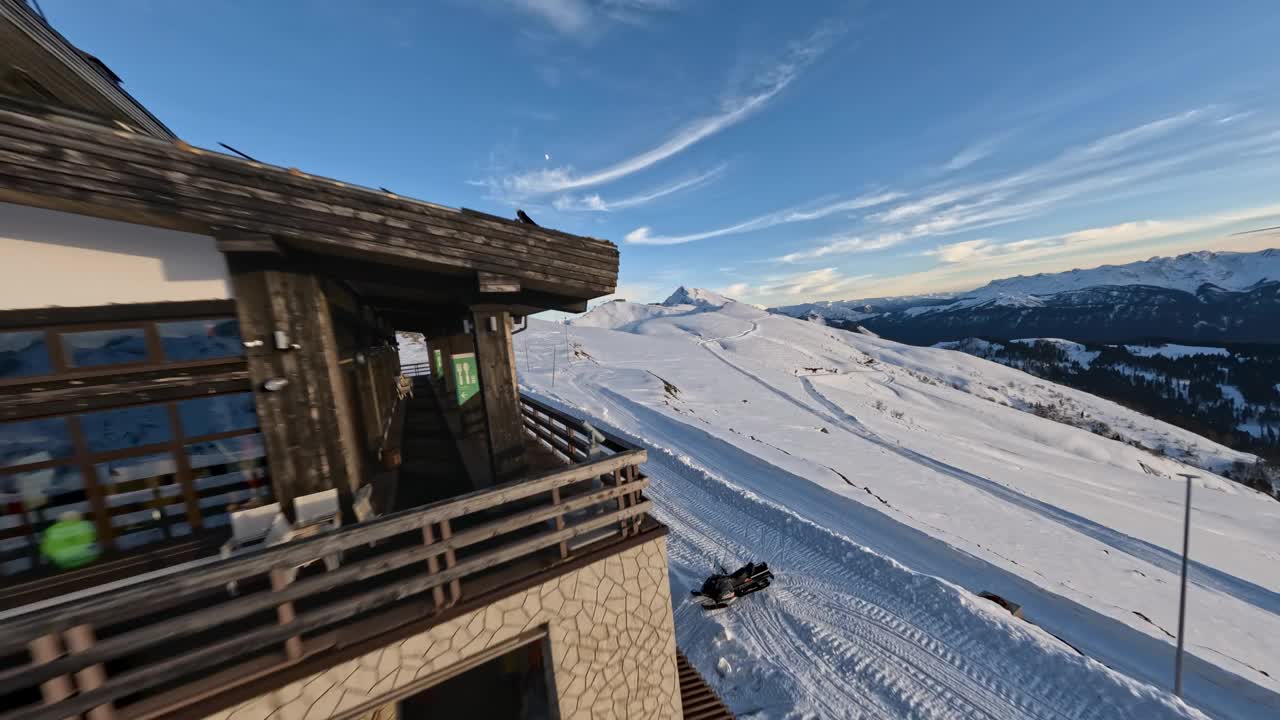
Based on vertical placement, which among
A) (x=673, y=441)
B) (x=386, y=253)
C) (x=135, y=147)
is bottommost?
(x=673, y=441)

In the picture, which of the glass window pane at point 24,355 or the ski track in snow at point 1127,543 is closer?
the glass window pane at point 24,355

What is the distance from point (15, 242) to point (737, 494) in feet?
52.3

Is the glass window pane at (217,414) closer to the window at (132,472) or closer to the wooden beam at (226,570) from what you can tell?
the window at (132,472)

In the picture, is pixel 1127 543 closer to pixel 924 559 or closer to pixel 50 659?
pixel 924 559

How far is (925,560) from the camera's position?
14.1 metres

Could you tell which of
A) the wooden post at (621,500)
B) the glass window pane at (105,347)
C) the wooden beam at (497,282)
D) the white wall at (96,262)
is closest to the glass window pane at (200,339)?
the glass window pane at (105,347)

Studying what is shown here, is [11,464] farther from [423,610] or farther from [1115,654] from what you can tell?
[1115,654]

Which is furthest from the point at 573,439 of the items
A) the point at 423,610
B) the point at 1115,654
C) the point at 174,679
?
the point at 1115,654

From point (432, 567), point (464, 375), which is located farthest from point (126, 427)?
point (464, 375)

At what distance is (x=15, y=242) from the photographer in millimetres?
4383

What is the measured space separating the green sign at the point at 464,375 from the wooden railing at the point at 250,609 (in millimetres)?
3660

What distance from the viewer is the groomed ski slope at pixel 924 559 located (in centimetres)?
827

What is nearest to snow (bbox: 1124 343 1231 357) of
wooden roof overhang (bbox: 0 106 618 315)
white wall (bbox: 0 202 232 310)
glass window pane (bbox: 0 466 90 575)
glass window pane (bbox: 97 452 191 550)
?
wooden roof overhang (bbox: 0 106 618 315)

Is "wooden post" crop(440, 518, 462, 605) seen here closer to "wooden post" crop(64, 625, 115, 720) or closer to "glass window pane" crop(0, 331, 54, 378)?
"wooden post" crop(64, 625, 115, 720)
